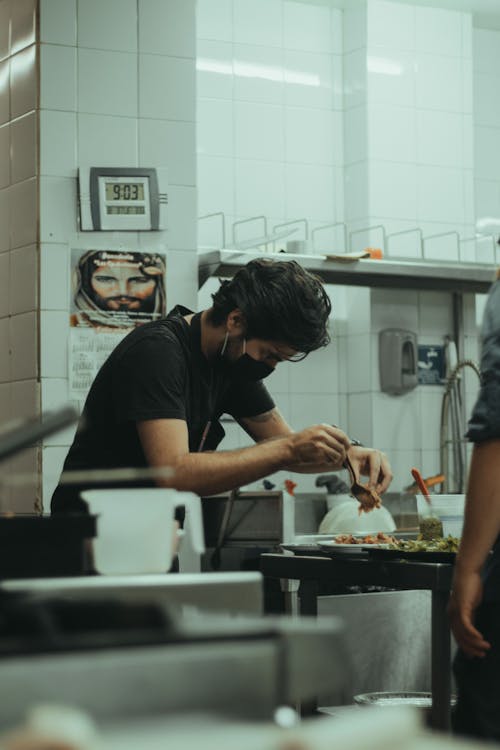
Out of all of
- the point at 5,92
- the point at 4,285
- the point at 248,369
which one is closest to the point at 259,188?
the point at 5,92

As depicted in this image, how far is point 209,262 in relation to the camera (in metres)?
4.18

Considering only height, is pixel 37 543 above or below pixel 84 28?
below

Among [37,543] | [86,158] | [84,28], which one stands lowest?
[37,543]

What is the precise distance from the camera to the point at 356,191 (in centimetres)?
530

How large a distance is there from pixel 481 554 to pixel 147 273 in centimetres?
229

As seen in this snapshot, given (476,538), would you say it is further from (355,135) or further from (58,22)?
(355,135)

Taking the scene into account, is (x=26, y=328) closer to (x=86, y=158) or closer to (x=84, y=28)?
(x=86, y=158)

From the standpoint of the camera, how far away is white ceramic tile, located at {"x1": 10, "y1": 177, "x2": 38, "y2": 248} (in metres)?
A: 3.86

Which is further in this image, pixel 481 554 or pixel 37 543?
pixel 481 554

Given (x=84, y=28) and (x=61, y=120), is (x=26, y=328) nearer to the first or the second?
(x=61, y=120)

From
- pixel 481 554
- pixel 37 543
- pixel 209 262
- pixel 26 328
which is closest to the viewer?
pixel 37 543

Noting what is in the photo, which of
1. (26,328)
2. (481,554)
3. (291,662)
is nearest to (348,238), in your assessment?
(26,328)

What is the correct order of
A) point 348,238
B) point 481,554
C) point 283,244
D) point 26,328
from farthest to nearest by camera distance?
1. point 348,238
2. point 283,244
3. point 26,328
4. point 481,554

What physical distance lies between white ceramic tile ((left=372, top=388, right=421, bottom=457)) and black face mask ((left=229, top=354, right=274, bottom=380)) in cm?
238
